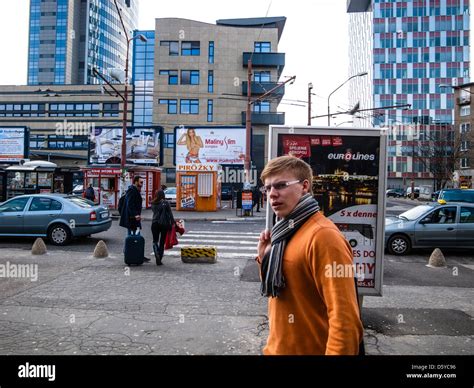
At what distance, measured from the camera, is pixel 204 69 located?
5284 cm

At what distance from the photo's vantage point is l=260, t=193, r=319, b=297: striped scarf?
2072 mm

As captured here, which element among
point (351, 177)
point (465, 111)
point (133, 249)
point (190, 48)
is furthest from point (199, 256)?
point (465, 111)

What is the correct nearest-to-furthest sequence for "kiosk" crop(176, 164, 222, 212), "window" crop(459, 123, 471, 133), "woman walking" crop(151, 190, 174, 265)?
"woman walking" crop(151, 190, 174, 265)
"kiosk" crop(176, 164, 222, 212)
"window" crop(459, 123, 471, 133)

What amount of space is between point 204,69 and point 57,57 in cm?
8033

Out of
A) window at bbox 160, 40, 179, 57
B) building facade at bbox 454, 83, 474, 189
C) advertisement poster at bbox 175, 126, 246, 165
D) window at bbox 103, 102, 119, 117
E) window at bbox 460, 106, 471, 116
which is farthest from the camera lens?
window at bbox 103, 102, 119, 117

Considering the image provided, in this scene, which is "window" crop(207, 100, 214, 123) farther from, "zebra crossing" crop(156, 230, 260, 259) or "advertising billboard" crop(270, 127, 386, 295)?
"advertising billboard" crop(270, 127, 386, 295)

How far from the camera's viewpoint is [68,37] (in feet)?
368

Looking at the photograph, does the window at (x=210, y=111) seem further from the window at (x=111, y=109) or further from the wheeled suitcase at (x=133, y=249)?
the wheeled suitcase at (x=133, y=249)

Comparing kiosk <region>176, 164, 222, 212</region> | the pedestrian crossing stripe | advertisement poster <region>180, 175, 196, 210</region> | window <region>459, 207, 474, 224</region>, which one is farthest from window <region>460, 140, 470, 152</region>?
the pedestrian crossing stripe

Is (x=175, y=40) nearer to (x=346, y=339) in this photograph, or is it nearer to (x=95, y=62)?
(x=346, y=339)

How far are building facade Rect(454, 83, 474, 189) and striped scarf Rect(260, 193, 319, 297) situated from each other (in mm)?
55998

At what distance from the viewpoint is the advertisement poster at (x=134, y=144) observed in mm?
30281

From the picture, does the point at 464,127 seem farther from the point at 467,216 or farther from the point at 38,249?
the point at 38,249
